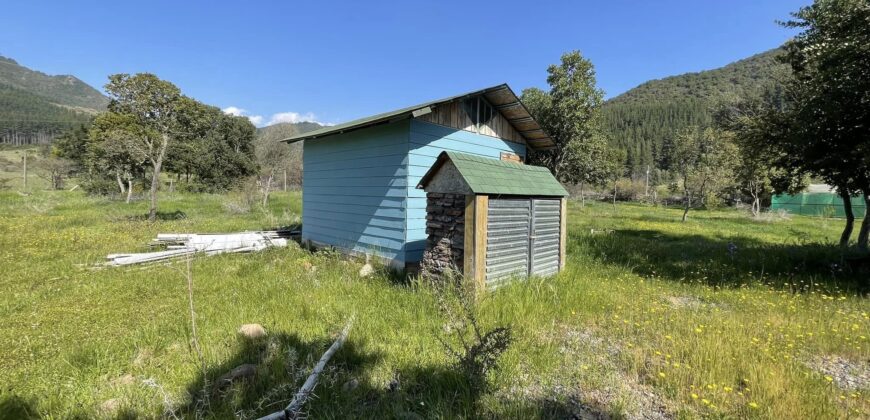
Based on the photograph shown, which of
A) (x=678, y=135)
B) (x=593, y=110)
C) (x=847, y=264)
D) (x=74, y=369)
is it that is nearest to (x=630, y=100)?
(x=678, y=135)

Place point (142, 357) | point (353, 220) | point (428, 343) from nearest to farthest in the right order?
point (142, 357), point (428, 343), point (353, 220)

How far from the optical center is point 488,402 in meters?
2.93

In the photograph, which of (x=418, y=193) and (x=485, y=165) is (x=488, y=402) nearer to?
(x=485, y=165)

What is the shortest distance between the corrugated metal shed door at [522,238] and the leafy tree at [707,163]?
18.6 metres

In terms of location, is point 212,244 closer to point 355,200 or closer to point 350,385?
point 355,200

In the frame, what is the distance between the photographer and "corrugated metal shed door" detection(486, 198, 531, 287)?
19.1ft

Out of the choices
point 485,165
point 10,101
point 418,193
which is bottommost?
point 418,193

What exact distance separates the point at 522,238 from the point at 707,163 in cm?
2246

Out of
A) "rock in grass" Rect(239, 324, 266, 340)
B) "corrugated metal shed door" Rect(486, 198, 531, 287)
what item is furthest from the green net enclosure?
"rock in grass" Rect(239, 324, 266, 340)

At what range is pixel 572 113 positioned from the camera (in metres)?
17.2

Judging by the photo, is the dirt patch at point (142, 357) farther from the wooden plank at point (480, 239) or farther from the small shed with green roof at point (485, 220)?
the wooden plank at point (480, 239)

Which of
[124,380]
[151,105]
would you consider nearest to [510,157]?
[124,380]

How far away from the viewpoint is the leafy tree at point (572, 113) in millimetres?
17266

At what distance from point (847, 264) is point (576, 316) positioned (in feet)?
24.2
